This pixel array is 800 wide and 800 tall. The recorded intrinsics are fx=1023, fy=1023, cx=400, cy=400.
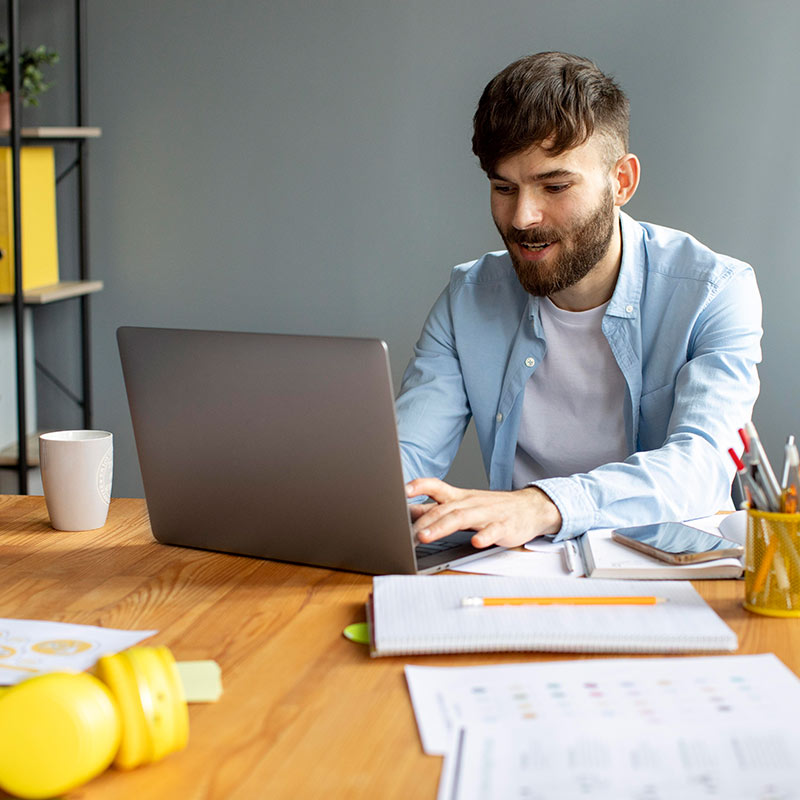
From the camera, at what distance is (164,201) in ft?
9.26

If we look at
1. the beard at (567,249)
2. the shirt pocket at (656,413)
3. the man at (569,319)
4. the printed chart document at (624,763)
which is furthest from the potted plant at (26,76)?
the printed chart document at (624,763)

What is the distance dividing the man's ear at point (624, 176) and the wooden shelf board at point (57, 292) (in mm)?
1486

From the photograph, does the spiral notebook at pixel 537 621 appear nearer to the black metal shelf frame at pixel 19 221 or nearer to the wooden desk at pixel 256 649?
the wooden desk at pixel 256 649

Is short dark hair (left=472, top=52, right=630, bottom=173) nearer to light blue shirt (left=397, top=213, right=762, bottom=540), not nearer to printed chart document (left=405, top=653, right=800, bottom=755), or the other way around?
light blue shirt (left=397, top=213, right=762, bottom=540)

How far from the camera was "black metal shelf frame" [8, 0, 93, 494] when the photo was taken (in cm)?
242

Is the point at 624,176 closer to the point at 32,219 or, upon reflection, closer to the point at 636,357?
the point at 636,357

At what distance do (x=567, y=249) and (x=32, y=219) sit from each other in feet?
5.38

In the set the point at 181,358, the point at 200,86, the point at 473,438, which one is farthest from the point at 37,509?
the point at 200,86

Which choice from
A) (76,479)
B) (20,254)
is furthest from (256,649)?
(20,254)

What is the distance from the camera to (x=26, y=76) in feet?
8.64

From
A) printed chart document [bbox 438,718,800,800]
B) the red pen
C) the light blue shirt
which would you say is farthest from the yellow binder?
printed chart document [bbox 438,718,800,800]

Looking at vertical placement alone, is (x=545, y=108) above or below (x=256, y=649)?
above

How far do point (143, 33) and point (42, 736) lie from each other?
2.49 metres

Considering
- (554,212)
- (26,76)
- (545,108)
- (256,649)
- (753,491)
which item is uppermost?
(26,76)
